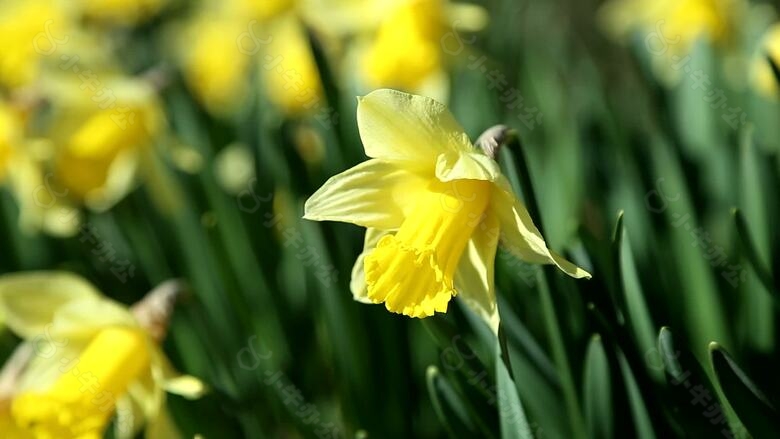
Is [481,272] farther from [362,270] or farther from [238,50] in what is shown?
[238,50]

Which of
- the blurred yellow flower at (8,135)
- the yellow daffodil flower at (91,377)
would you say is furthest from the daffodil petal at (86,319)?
the blurred yellow flower at (8,135)

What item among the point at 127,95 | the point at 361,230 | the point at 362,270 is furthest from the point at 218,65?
the point at 362,270

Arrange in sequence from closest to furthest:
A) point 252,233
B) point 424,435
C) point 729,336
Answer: point 729,336
point 424,435
point 252,233

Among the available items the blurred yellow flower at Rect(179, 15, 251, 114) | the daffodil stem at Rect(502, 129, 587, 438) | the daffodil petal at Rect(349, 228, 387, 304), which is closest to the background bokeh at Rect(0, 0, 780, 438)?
the daffodil stem at Rect(502, 129, 587, 438)

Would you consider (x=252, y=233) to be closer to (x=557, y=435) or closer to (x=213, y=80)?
Answer: (x=557, y=435)

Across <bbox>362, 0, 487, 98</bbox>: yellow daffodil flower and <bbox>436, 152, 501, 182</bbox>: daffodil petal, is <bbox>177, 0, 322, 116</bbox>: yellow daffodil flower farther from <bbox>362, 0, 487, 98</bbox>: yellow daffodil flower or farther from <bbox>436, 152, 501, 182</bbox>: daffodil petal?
<bbox>436, 152, 501, 182</bbox>: daffodil petal

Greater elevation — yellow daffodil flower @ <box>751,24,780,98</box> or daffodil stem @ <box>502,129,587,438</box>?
yellow daffodil flower @ <box>751,24,780,98</box>

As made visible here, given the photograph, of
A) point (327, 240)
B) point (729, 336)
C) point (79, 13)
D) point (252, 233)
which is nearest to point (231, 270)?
point (252, 233)
